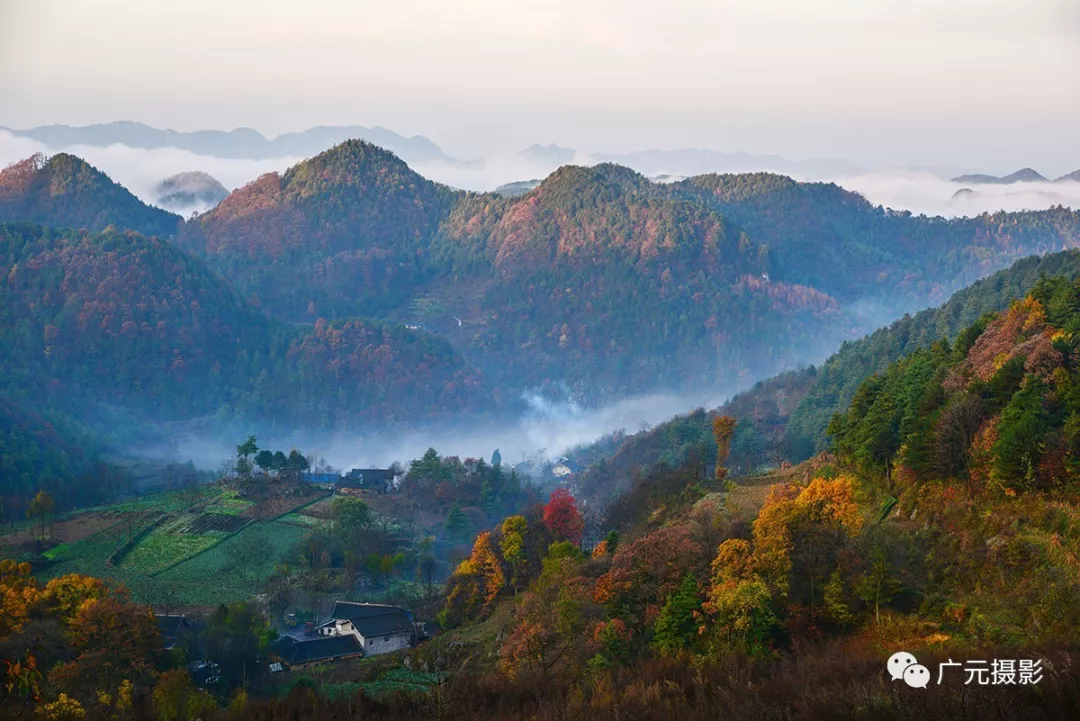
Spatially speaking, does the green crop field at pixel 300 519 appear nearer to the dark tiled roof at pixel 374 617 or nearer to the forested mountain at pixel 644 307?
the dark tiled roof at pixel 374 617

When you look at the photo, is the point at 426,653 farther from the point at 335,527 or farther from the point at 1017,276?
the point at 1017,276

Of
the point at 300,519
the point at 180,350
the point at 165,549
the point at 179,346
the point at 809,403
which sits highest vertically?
the point at 179,346

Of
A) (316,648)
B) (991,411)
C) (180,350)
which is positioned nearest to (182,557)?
(316,648)

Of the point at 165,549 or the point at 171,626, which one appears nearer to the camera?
the point at 171,626

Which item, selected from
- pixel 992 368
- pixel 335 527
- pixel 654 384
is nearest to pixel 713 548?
pixel 992 368

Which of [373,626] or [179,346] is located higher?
[179,346]

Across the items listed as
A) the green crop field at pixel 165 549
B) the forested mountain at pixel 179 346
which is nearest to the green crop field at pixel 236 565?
the green crop field at pixel 165 549

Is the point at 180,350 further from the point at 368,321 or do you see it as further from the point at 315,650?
the point at 315,650
